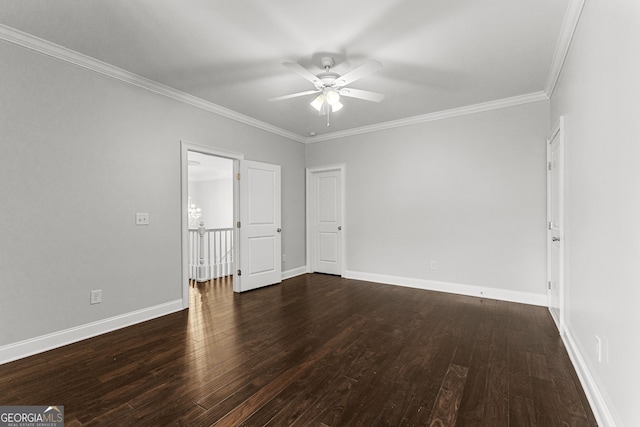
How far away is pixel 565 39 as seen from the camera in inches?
93.4

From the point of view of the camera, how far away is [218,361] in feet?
7.63

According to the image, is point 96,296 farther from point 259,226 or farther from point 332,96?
point 332,96

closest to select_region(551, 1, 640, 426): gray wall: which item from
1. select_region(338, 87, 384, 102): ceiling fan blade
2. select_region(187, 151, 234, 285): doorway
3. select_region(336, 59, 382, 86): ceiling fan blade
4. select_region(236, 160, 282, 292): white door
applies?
select_region(336, 59, 382, 86): ceiling fan blade

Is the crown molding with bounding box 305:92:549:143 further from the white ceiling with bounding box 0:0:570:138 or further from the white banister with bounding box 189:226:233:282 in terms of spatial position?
the white banister with bounding box 189:226:233:282

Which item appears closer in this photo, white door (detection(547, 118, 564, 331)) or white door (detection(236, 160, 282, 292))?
white door (detection(547, 118, 564, 331))

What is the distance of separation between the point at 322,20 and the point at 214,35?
94cm

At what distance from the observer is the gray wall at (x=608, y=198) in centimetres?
127

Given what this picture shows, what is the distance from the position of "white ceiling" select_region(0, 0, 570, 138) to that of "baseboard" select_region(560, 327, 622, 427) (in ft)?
8.53

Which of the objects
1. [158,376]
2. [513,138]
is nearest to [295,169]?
[513,138]

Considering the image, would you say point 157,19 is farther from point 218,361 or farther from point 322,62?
point 218,361

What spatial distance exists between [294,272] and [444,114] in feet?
12.2

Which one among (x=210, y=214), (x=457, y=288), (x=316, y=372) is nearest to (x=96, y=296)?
(x=316, y=372)

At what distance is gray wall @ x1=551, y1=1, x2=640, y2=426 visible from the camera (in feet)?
4.17

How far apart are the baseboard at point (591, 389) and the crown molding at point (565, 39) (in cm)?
251
